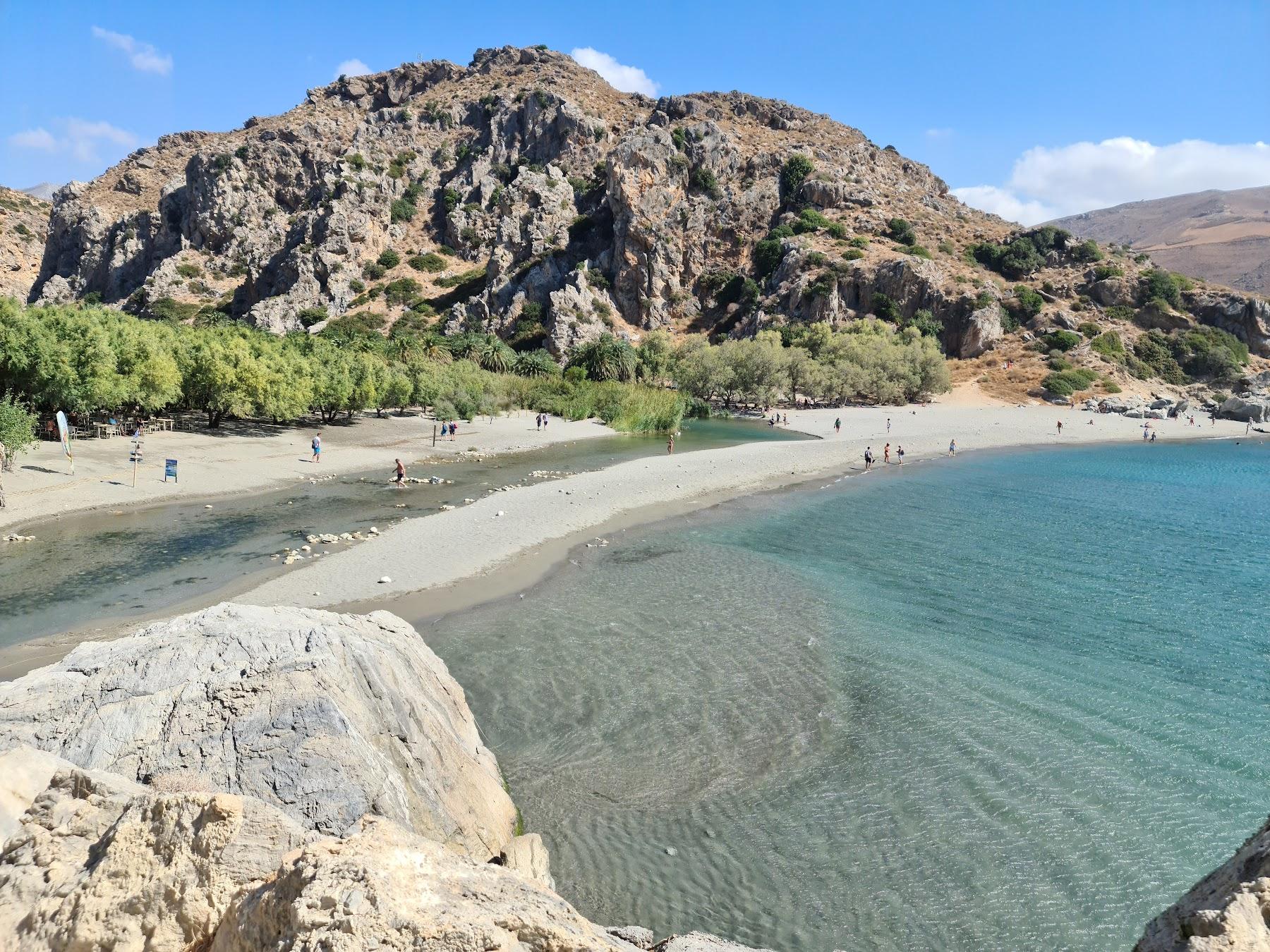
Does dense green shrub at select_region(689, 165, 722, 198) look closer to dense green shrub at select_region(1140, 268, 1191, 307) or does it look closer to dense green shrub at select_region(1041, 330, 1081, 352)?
dense green shrub at select_region(1041, 330, 1081, 352)

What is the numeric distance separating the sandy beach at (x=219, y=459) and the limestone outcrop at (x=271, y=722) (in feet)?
69.1

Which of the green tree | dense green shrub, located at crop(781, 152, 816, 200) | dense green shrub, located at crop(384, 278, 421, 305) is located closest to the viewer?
the green tree

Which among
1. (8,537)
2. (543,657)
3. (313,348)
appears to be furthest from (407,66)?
(543,657)

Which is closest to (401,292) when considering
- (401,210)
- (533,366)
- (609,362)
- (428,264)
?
(428,264)

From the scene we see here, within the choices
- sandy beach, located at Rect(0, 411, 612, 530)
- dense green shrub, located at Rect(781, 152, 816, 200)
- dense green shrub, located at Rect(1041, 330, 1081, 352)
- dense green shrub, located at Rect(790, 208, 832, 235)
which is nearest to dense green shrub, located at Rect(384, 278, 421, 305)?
sandy beach, located at Rect(0, 411, 612, 530)

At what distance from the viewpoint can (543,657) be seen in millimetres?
13969

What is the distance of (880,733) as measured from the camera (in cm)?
1141

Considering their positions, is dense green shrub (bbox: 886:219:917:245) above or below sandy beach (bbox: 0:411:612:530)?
above

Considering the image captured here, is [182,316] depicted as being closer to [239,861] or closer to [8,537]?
[8,537]

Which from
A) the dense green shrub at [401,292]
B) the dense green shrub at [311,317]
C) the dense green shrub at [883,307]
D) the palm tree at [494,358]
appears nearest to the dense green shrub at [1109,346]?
the dense green shrub at [883,307]

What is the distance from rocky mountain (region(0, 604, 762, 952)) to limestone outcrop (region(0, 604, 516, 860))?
0.02 meters

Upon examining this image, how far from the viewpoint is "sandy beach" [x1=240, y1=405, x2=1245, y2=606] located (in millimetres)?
17938

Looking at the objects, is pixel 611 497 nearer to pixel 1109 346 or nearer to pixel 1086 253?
pixel 1109 346

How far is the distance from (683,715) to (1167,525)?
26242 millimetres
